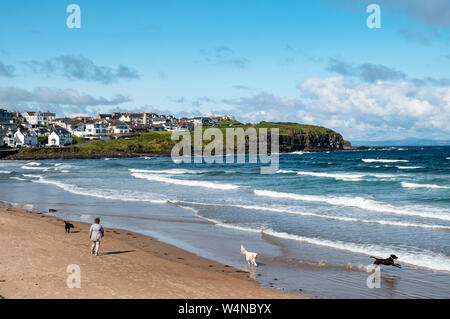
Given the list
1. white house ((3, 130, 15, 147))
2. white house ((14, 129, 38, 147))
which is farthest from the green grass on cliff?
white house ((3, 130, 15, 147))

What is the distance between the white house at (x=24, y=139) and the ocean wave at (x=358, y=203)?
11285 cm

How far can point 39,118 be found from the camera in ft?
586

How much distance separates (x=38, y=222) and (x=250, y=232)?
1035 cm

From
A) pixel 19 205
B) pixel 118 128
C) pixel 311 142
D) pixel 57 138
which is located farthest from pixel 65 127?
pixel 19 205

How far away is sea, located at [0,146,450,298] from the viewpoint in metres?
13.0

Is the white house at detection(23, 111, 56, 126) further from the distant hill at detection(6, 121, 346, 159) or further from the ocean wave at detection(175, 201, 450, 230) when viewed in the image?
the ocean wave at detection(175, 201, 450, 230)

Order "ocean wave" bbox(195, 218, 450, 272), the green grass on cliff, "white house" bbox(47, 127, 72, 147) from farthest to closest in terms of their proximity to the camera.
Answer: "white house" bbox(47, 127, 72, 147)
the green grass on cliff
"ocean wave" bbox(195, 218, 450, 272)

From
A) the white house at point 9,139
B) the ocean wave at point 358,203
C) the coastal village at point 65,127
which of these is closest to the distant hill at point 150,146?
the coastal village at point 65,127

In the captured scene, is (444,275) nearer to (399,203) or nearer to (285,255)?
(285,255)

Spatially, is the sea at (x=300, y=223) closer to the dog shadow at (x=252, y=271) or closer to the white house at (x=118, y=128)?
the dog shadow at (x=252, y=271)

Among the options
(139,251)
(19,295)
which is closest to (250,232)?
(139,251)

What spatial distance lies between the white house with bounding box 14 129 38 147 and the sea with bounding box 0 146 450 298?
96172 mm

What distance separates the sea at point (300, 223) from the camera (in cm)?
1295

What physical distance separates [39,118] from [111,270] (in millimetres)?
182404
